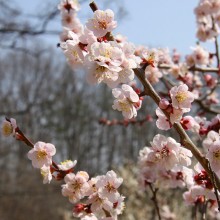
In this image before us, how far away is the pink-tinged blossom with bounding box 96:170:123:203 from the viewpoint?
5.51 ft

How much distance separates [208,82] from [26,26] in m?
3.56

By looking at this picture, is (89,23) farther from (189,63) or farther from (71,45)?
(189,63)

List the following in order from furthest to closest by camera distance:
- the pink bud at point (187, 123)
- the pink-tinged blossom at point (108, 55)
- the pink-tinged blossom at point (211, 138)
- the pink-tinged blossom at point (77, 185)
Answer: the pink-tinged blossom at point (77, 185)
the pink bud at point (187, 123)
the pink-tinged blossom at point (211, 138)
the pink-tinged blossom at point (108, 55)

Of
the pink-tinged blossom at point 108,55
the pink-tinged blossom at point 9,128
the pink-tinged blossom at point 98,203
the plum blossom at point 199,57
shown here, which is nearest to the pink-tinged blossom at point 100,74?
the pink-tinged blossom at point 108,55

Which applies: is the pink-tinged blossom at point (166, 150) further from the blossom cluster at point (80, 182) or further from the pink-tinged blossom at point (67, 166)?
the pink-tinged blossom at point (67, 166)

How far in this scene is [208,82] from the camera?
3.81 metres

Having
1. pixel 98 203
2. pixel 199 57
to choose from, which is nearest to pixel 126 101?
pixel 98 203

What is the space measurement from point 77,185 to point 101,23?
75cm

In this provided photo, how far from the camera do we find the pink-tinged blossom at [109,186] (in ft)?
5.51

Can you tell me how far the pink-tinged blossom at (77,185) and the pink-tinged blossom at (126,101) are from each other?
1.30ft

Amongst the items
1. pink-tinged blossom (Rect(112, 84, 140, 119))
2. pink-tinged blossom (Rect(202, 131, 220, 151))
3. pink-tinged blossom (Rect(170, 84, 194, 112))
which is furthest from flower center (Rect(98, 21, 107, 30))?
pink-tinged blossom (Rect(202, 131, 220, 151))

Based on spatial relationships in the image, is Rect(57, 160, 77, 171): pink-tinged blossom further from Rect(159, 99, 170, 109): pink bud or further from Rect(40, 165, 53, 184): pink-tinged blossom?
Rect(159, 99, 170, 109): pink bud

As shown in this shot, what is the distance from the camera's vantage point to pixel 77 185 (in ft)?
5.75

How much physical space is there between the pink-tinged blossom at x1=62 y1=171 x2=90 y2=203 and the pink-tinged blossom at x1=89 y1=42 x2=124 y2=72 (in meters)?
0.58
